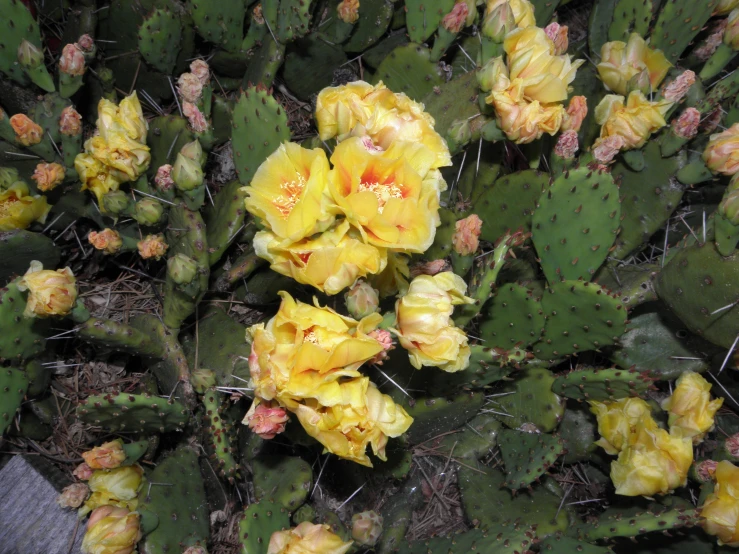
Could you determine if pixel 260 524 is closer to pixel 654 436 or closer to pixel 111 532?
pixel 111 532

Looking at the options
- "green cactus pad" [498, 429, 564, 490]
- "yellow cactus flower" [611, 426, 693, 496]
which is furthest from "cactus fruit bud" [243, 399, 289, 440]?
"yellow cactus flower" [611, 426, 693, 496]

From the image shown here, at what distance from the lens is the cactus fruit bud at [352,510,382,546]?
1146 millimetres

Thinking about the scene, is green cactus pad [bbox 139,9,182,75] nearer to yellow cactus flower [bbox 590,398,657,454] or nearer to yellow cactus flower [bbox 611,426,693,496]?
yellow cactus flower [bbox 590,398,657,454]

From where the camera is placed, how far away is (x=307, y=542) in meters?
1.08

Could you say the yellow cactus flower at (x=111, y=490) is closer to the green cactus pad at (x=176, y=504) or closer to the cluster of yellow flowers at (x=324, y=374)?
the green cactus pad at (x=176, y=504)

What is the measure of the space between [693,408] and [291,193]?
1.05 m

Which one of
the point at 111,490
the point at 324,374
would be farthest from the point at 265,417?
the point at 111,490

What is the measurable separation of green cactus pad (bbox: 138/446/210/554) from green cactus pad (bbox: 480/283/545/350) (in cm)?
81

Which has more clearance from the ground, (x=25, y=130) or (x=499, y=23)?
(x=499, y=23)

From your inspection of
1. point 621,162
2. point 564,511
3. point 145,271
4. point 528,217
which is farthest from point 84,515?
point 621,162

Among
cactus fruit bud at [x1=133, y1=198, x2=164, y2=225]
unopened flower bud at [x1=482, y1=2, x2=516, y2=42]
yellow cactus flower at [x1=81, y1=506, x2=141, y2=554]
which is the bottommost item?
yellow cactus flower at [x1=81, y1=506, x2=141, y2=554]

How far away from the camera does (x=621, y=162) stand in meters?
1.66

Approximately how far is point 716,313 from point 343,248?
897 mm

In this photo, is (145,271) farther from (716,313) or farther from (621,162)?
(716,313)
